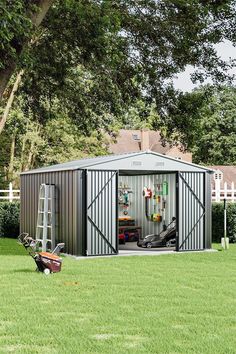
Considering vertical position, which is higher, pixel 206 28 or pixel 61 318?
pixel 206 28

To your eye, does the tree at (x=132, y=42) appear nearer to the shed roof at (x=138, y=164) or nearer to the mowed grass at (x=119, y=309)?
the shed roof at (x=138, y=164)

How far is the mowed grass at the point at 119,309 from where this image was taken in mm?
6188

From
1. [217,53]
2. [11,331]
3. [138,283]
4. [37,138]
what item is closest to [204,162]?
[37,138]

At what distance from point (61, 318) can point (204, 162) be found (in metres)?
49.6

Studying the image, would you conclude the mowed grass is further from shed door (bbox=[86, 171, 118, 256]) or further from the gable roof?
the gable roof

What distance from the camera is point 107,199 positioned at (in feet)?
55.6

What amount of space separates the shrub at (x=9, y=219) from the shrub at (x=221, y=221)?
7.04 meters

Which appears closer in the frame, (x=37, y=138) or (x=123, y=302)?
(x=123, y=302)

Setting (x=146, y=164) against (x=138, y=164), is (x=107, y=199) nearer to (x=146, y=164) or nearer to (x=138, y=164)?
(x=138, y=164)

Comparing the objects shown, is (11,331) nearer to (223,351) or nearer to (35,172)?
(223,351)

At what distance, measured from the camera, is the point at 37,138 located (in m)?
33.7

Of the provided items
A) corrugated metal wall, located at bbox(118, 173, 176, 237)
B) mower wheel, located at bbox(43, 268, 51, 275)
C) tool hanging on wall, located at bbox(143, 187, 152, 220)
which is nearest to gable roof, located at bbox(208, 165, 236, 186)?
corrugated metal wall, located at bbox(118, 173, 176, 237)

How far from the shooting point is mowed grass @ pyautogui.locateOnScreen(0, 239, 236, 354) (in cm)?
619

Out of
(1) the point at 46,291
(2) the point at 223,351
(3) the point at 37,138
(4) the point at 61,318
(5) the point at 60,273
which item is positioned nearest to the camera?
(2) the point at 223,351
